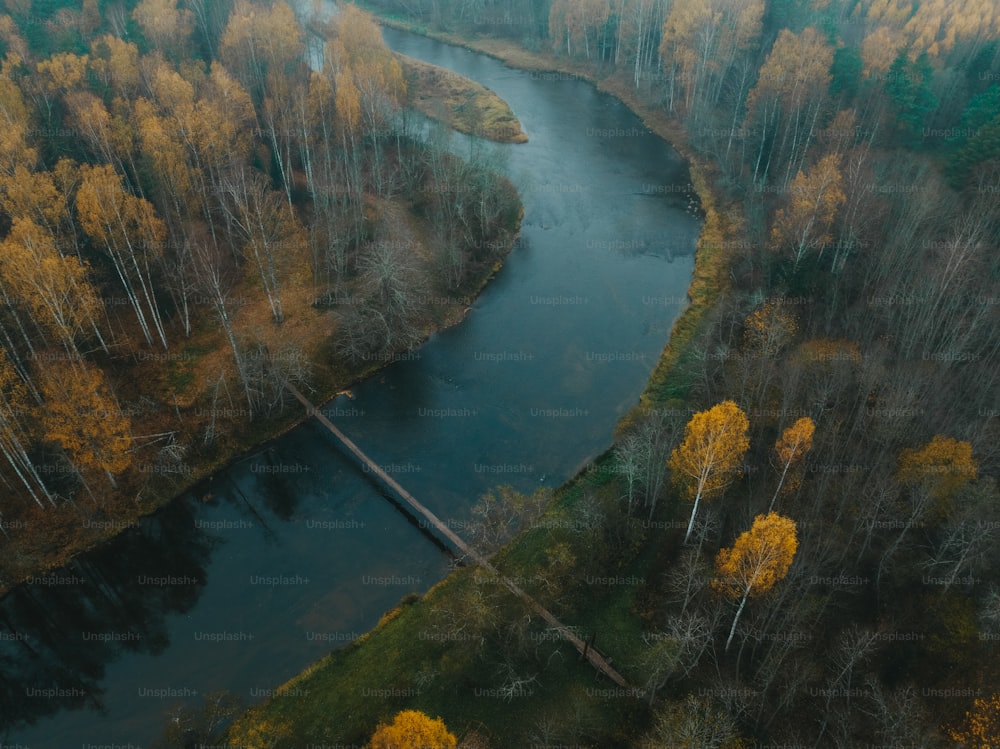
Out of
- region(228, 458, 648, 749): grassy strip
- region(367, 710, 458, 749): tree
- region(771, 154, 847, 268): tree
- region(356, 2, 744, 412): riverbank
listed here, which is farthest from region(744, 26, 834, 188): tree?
region(367, 710, 458, 749): tree

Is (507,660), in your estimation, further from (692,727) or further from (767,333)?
(767,333)

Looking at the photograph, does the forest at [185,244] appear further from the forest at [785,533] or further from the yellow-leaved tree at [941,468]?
the yellow-leaved tree at [941,468]

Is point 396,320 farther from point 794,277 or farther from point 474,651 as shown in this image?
point 794,277

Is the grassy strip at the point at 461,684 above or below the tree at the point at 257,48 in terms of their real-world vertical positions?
below

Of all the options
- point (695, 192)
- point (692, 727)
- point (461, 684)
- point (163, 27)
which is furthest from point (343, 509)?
point (163, 27)

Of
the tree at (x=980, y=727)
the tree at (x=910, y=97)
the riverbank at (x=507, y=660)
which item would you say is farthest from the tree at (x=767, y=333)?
the tree at (x=910, y=97)

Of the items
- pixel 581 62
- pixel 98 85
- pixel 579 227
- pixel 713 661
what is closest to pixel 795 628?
pixel 713 661
